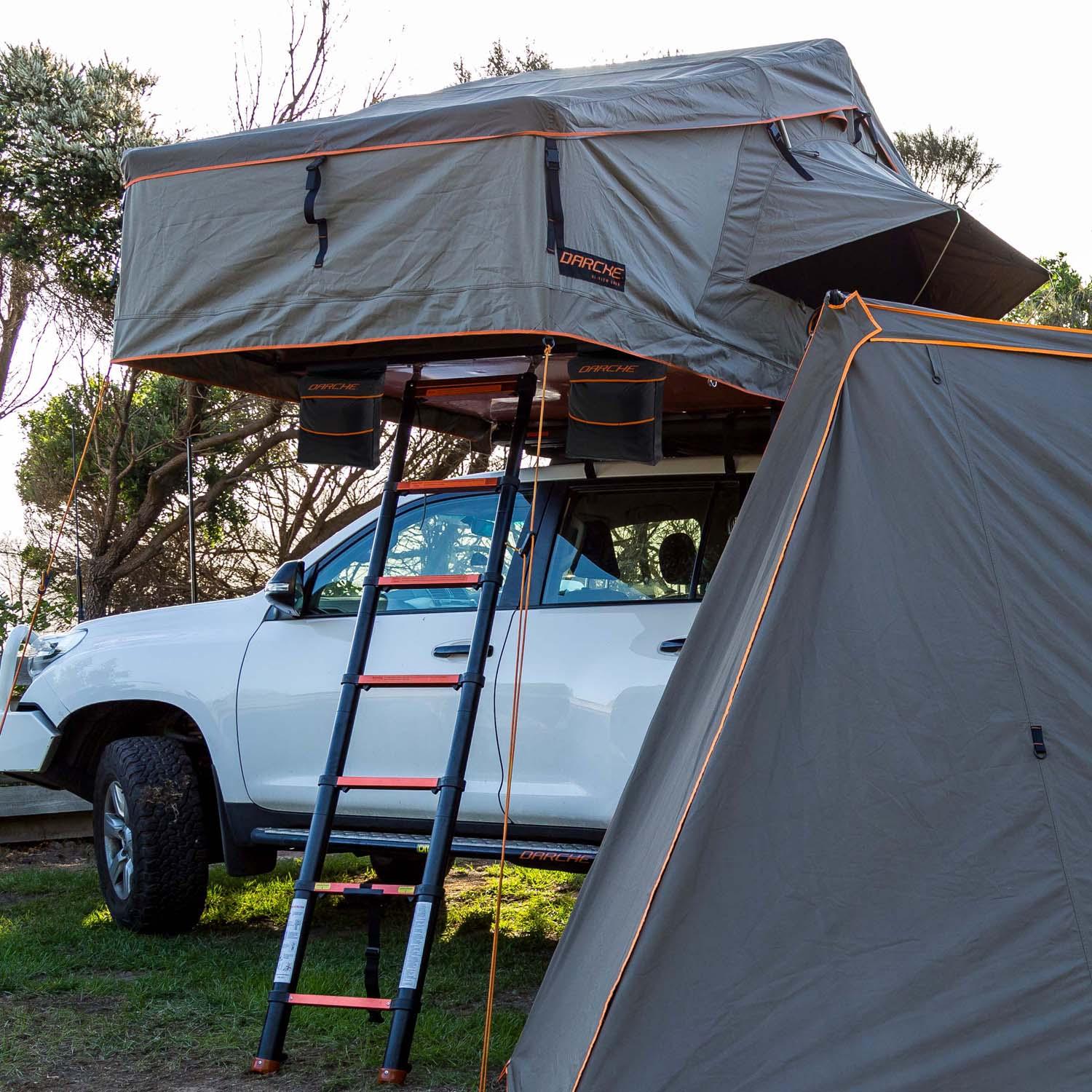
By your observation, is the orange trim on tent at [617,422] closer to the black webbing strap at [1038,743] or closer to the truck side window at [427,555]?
the truck side window at [427,555]

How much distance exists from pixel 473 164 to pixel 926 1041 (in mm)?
2869

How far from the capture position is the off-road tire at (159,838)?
5.64 metres

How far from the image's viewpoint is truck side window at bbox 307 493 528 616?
536cm

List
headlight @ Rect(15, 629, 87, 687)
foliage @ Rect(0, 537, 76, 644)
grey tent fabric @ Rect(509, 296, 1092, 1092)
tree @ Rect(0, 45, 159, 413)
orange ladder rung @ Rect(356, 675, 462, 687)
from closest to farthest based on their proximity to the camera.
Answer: grey tent fabric @ Rect(509, 296, 1092, 1092) → orange ladder rung @ Rect(356, 675, 462, 687) → headlight @ Rect(15, 629, 87, 687) → tree @ Rect(0, 45, 159, 413) → foliage @ Rect(0, 537, 76, 644)

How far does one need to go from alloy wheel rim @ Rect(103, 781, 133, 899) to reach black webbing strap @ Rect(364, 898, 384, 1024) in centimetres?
168

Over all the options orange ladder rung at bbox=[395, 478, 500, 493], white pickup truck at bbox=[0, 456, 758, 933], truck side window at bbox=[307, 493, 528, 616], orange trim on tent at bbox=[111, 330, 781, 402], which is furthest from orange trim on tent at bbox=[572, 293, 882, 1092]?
truck side window at bbox=[307, 493, 528, 616]

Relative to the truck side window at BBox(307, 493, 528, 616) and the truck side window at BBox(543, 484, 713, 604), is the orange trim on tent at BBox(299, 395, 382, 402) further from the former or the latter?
the truck side window at BBox(543, 484, 713, 604)

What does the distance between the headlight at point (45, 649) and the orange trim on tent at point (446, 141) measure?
2.35 m

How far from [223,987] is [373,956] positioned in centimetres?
85

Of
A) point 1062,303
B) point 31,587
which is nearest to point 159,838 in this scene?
point 31,587

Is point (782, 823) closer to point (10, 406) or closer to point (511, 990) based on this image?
point (511, 990)

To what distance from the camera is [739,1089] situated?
10.4 ft

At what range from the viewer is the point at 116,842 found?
588 cm

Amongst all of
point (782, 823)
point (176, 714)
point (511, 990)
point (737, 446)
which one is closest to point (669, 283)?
point (737, 446)
